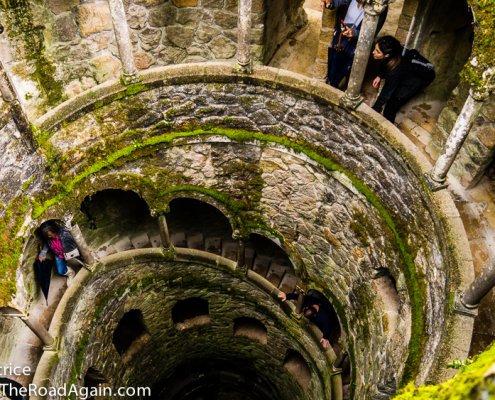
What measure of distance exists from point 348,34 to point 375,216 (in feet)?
11.3

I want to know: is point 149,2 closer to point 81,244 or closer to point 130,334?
point 81,244

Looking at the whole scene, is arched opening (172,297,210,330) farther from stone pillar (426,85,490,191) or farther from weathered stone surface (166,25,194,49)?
stone pillar (426,85,490,191)

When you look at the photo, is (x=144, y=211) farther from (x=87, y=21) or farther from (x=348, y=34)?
(x=348, y=34)

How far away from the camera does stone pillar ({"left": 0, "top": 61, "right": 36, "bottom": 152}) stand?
304 inches

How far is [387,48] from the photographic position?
826 cm

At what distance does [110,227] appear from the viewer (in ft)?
40.8

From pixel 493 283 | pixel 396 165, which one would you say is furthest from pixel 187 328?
pixel 493 283

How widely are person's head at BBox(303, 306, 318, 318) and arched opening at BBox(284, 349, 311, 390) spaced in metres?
3.00

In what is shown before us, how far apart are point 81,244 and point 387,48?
7435 mm

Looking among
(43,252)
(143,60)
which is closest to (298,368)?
(43,252)

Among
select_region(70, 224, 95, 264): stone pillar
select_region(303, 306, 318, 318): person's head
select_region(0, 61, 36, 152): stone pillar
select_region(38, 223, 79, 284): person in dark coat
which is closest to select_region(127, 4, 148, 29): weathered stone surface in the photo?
select_region(0, 61, 36, 152): stone pillar

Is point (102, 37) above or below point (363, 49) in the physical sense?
above

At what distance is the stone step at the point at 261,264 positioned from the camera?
13451 mm

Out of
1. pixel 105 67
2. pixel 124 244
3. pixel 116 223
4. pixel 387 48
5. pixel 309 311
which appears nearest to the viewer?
pixel 387 48
